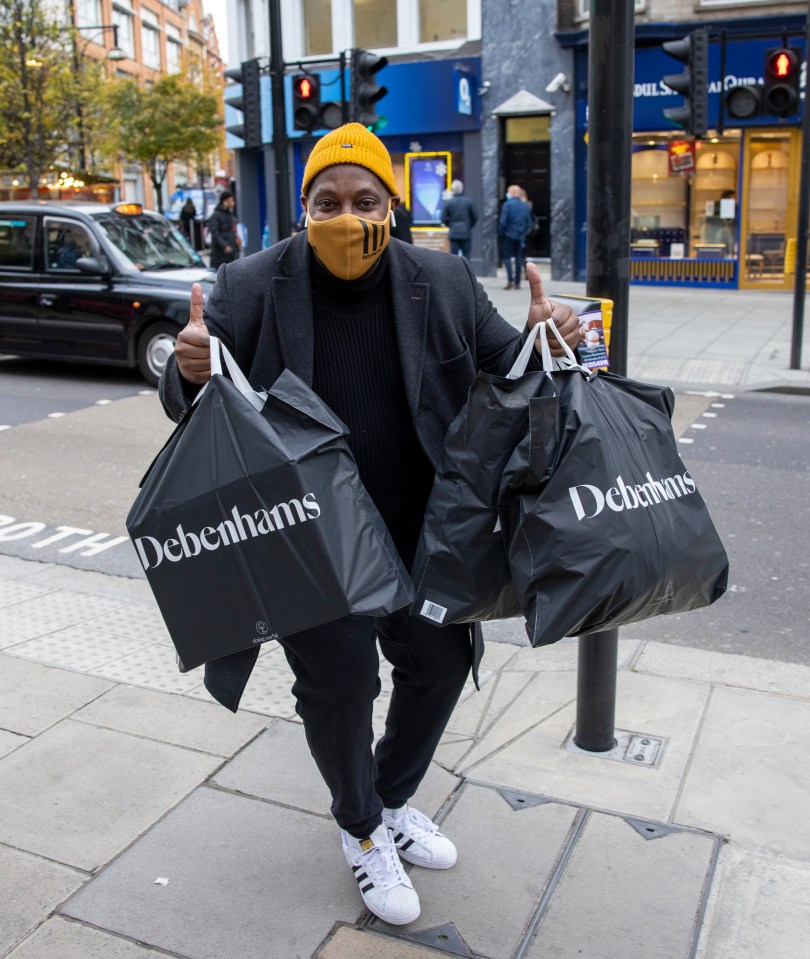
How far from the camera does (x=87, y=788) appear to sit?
3141 mm

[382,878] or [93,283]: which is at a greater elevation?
[93,283]

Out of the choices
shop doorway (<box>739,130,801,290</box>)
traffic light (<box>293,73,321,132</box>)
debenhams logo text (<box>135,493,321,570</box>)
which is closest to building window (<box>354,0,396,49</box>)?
shop doorway (<box>739,130,801,290</box>)

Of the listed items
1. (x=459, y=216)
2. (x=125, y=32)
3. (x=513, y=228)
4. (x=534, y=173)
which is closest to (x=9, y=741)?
(x=513, y=228)

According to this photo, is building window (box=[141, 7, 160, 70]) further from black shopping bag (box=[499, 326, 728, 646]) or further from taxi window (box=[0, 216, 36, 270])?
black shopping bag (box=[499, 326, 728, 646])

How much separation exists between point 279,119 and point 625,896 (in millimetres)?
10563

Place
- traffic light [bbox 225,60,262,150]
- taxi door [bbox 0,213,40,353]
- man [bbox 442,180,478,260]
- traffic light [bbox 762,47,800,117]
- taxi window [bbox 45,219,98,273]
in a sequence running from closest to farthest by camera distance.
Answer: traffic light [bbox 762,47,800,117]
taxi window [bbox 45,219,98,273]
taxi door [bbox 0,213,40,353]
traffic light [bbox 225,60,262,150]
man [bbox 442,180,478,260]

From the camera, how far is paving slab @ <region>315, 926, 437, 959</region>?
242cm

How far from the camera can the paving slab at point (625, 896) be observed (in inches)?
96.9

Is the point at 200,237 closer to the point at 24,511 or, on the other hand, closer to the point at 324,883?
the point at 24,511

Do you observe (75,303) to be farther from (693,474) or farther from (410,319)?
(410,319)

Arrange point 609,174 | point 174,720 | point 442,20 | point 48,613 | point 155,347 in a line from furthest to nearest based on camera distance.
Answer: point 442,20 → point 155,347 → point 48,613 → point 174,720 → point 609,174

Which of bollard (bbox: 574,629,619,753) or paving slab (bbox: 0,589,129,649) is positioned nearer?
bollard (bbox: 574,629,619,753)

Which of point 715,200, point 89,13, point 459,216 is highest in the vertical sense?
point 89,13

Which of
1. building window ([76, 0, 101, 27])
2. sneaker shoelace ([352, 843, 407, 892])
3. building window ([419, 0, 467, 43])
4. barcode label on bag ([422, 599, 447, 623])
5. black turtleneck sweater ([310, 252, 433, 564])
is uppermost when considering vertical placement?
building window ([76, 0, 101, 27])
